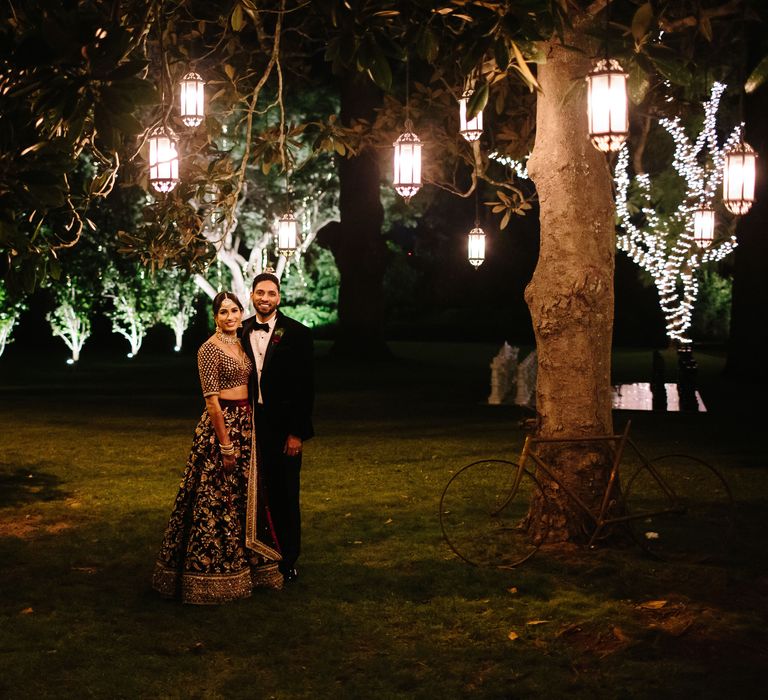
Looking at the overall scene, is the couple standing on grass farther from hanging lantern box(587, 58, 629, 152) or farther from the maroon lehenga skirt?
A: hanging lantern box(587, 58, 629, 152)

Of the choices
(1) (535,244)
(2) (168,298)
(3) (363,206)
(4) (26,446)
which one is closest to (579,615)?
(4) (26,446)

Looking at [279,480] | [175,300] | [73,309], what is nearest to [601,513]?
[279,480]

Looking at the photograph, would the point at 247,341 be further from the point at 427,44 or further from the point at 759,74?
the point at 759,74

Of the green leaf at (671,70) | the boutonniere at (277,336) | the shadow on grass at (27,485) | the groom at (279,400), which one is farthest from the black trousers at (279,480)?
the shadow on grass at (27,485)

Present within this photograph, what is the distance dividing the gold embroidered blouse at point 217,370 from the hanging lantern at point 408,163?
5.65 m

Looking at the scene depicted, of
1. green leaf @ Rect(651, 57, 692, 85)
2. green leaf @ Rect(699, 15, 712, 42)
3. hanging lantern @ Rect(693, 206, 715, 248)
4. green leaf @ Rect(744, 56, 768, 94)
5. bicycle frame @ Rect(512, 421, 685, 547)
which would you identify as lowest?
bicycle frame @ Rect(512, 421, 685, 547)

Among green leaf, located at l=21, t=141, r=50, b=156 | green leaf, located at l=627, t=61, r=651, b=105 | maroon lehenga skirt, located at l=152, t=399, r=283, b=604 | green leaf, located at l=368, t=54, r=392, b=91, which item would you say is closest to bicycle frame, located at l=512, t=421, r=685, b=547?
maroon lehenga skirt, located at l=152, t=399, r=283, b=604

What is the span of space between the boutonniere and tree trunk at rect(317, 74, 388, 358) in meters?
26.3

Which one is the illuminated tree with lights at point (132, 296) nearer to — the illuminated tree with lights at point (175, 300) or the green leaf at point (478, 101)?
the illuminated tree with lights at point (175, 300)

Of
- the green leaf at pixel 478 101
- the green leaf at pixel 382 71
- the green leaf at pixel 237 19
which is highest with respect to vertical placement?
the green leaf at pixel 237 19

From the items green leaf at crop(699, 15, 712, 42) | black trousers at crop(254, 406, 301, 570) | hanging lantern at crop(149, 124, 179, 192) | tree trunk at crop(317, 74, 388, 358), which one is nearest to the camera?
green leaf at crop(699, 15, 712, 42)

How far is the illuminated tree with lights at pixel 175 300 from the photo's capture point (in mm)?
40625

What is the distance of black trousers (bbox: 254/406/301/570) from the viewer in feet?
25.1

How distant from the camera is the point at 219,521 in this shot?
7.27m
